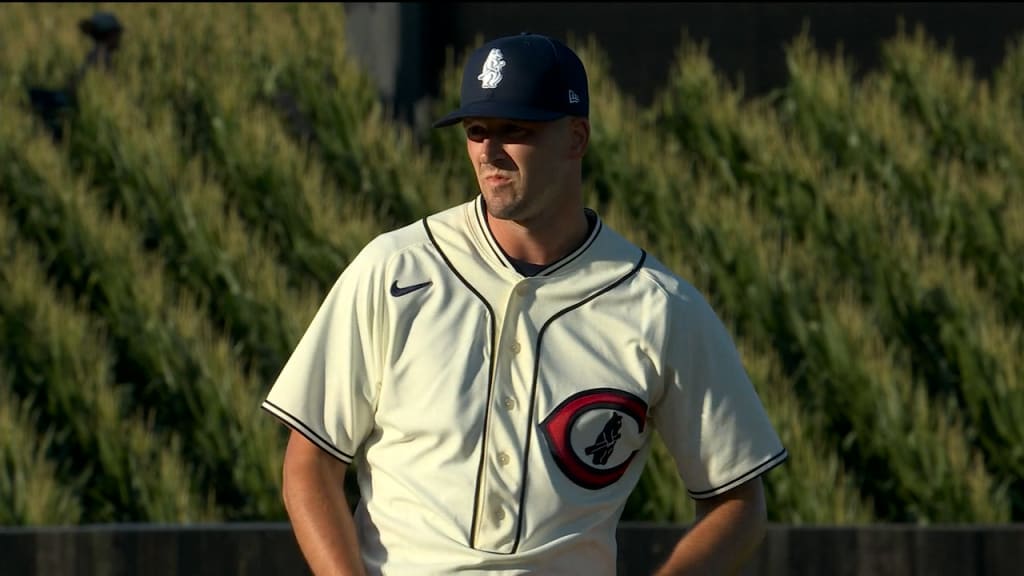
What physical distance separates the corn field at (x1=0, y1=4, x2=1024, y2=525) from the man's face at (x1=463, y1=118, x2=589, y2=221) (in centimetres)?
446

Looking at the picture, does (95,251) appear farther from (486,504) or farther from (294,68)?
(486,504)

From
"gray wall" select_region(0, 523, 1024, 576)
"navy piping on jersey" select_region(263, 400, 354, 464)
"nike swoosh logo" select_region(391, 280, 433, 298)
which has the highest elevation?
"nike swoosh logo" select_region(391, 280, 433, 298)

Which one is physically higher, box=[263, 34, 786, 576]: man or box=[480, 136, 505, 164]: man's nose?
box=[480, 136, 505, 164]: man's nose

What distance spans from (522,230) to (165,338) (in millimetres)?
6091

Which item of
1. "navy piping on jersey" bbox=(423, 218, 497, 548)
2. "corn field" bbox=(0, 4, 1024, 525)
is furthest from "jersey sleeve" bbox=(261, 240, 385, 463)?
"corn field" bbox=(0, 4, 1024, 525)

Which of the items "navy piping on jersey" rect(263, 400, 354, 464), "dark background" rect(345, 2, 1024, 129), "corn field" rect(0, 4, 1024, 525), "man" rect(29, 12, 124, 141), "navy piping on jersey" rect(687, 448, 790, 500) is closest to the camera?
"navy piping on jersey" rect(263, 400, 354, 464)

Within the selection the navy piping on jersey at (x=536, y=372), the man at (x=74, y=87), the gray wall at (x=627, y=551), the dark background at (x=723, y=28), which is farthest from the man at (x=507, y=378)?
the dark background at (x=723, y=28)

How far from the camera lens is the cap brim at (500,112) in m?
3.45

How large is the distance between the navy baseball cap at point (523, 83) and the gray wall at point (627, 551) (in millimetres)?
3438

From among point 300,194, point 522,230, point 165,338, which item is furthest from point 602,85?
point 522,230

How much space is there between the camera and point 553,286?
142 inches

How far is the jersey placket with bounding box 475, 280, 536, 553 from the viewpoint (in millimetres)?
3473

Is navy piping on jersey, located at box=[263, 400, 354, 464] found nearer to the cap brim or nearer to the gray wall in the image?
the cap brim

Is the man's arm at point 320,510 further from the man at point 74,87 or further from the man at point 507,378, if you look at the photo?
the man at point 74,87
